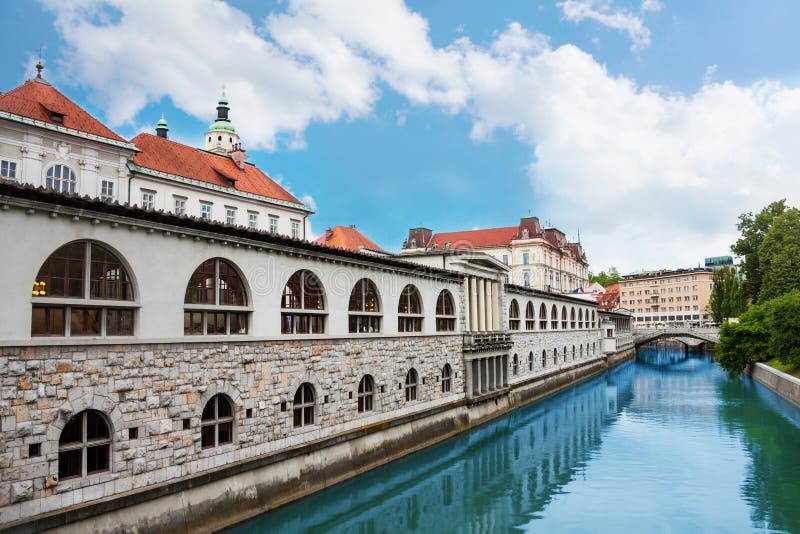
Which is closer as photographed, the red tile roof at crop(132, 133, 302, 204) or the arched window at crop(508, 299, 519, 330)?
the red tile roof at crop(132, 133, 302, 204)

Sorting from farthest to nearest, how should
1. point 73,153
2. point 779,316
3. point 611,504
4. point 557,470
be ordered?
1. point 779,316
2. point 73,153
3. point 557,470
4. point 611,504

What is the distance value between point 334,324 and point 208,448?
681 centimetres

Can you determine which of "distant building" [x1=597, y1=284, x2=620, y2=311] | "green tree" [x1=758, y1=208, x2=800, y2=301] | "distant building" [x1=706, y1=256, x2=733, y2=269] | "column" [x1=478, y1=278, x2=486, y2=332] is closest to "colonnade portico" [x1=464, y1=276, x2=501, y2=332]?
"column" [x1=478, y1=278, x2=486, y2=332]

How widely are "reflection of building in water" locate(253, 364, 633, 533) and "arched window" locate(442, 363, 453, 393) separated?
2.54m

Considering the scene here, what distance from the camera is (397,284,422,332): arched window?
27.1 m

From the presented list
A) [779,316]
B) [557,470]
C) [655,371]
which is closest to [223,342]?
[557,470]

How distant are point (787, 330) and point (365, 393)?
31022 millimetres

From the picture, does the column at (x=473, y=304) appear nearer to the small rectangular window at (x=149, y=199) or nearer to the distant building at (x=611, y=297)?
the small rectangular window at (x=149, y=199)

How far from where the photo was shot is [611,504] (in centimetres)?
2028

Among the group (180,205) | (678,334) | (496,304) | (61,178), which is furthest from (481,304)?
(678,334)

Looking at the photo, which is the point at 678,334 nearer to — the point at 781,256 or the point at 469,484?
the point at 781,256

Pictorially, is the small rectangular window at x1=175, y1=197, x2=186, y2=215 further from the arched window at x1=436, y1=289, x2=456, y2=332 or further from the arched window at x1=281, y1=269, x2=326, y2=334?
the arched window at x1=281, y1=269, x2=326, y2=334

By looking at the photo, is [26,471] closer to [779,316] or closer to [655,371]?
[779,316]

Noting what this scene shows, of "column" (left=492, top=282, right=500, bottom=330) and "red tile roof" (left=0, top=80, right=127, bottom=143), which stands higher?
"red tile roof" (left=0, top=80, right=127, bottom=143)
